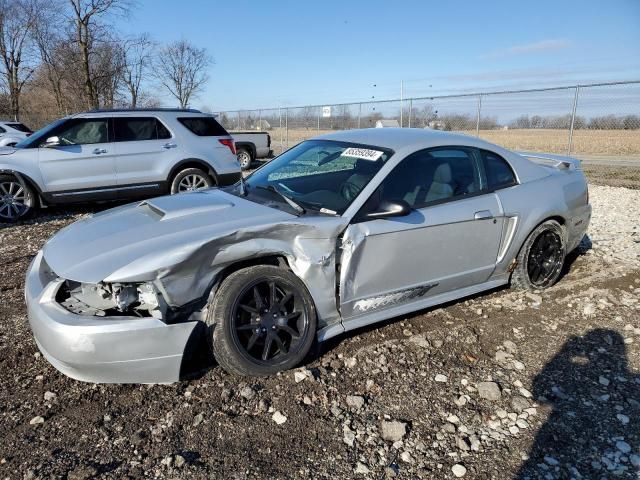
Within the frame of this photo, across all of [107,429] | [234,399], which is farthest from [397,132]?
[107,429]

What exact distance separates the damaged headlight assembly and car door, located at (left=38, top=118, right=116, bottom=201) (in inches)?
207

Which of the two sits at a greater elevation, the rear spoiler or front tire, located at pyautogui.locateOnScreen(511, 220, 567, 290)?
the rear spoiler

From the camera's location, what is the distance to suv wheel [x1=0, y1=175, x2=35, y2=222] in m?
7.39

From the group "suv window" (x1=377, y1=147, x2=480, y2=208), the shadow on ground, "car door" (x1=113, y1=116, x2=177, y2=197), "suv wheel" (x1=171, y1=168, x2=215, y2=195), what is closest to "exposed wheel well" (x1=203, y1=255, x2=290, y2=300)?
"suv window" (x1=377, y1=147, x2=480, y2=208)

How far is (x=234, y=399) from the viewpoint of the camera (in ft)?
9.52

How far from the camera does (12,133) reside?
16484mm

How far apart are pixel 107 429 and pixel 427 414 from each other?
70.5 inches

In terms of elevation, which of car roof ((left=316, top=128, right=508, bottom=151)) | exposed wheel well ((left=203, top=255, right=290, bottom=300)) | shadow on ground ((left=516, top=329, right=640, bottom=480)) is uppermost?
car roof ((left=316, top=128, right=508, bottom=151))

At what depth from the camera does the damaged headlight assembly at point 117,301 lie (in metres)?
2.77

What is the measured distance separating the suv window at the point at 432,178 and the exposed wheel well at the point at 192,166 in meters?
5.43

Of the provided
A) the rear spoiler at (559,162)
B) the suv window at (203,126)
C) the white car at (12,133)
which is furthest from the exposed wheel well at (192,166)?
the white car at (12,133)

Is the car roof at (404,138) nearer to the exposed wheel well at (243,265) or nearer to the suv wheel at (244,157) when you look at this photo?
the exposed wheel well at (243,265)

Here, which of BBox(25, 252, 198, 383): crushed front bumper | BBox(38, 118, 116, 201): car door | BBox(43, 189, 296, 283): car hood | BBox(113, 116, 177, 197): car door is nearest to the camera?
BBox(25, 252, 198, 383): crushed front bumper

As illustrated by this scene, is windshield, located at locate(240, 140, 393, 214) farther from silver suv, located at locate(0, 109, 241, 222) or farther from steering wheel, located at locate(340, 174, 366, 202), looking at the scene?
silver suv, located at locate(0, 109, 241, 222)
